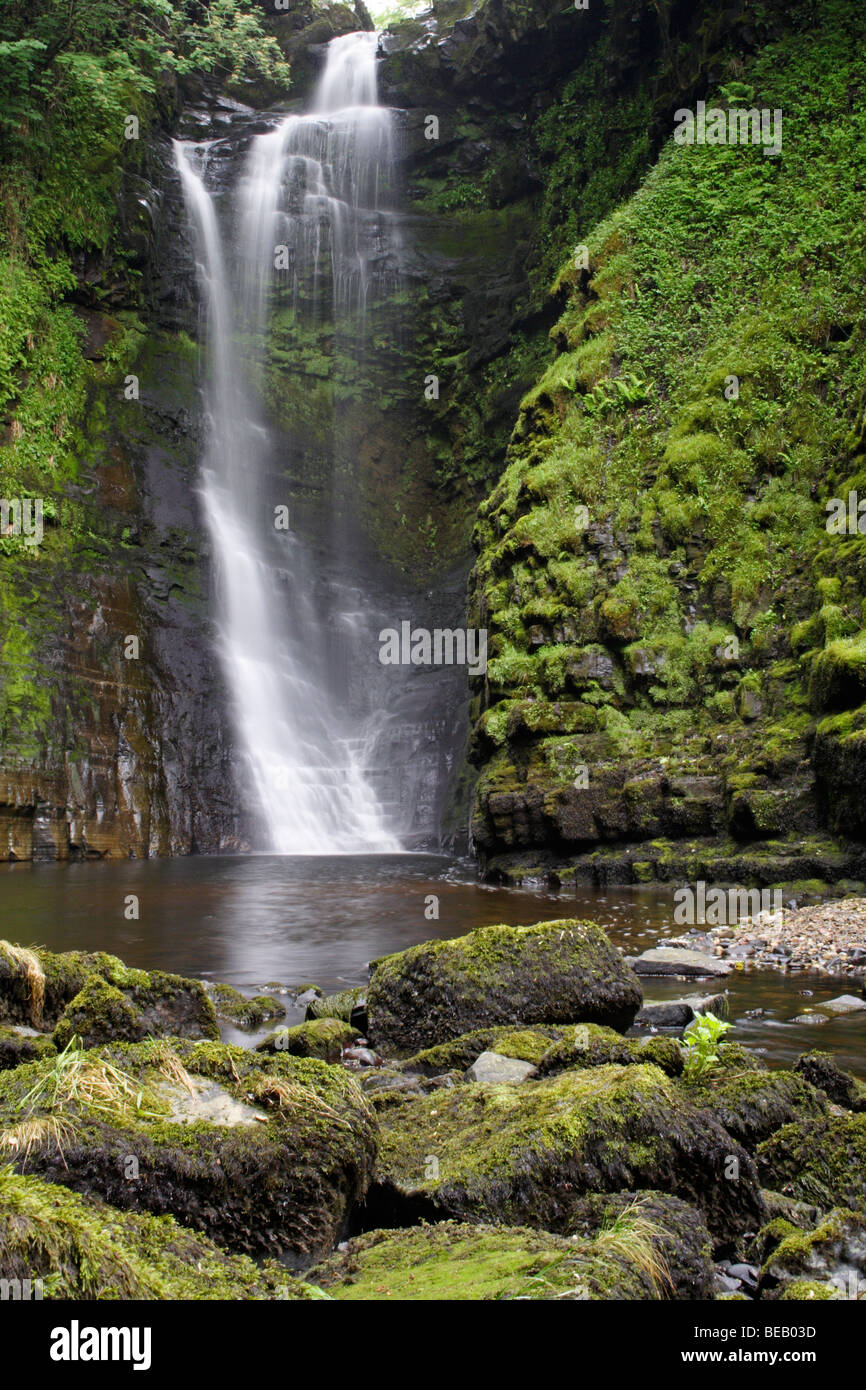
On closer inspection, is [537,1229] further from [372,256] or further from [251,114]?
[251,114]

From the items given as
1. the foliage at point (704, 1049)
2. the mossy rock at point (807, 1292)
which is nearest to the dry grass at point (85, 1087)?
the mossy rock at point (807, 1292)

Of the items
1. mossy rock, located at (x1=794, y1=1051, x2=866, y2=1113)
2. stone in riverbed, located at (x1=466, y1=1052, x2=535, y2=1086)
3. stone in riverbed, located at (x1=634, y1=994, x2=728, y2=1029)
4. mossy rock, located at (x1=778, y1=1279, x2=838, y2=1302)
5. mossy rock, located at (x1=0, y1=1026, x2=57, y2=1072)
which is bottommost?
stone in riverbed, located at (x1=634, y1=994, x2=728, y2=1029)

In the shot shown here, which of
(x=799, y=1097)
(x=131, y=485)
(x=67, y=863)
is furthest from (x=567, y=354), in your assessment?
(x=799, y=1097)

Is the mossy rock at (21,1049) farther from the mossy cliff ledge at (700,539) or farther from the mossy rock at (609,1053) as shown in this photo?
the mossy cliff ledge at (700,539)

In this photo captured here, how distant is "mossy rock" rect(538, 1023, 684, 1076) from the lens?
4.83 metres

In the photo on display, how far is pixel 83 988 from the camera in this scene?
212 inches

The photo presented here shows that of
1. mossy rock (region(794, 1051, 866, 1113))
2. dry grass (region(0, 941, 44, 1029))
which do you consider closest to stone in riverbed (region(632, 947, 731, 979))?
mossy rock (region(794, 1051, 866, 1113))

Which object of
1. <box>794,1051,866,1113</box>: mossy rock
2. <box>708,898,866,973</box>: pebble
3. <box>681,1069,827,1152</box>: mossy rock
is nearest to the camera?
<box>681,1069,827,1152</box>: mossy rock

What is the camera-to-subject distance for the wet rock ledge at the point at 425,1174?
263cm

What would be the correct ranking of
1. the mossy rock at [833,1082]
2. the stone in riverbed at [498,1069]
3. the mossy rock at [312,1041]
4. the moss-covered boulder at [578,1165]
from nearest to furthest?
the moss-covered boulder at [578,1165], the mossy rock at [833,1082], the stone in riverbed at [498,1069], the mossy rock at [312,1041]

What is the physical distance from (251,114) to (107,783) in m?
30.6

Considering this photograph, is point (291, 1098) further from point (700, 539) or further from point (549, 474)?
point (549, 474)

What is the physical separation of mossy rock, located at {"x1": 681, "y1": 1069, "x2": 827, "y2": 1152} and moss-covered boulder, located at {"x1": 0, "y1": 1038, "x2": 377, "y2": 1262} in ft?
5.14

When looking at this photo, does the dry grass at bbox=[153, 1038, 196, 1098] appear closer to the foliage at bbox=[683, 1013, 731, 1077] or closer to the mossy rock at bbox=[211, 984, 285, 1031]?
the foliage at bbox=[683, 1013, 731, 1077]
